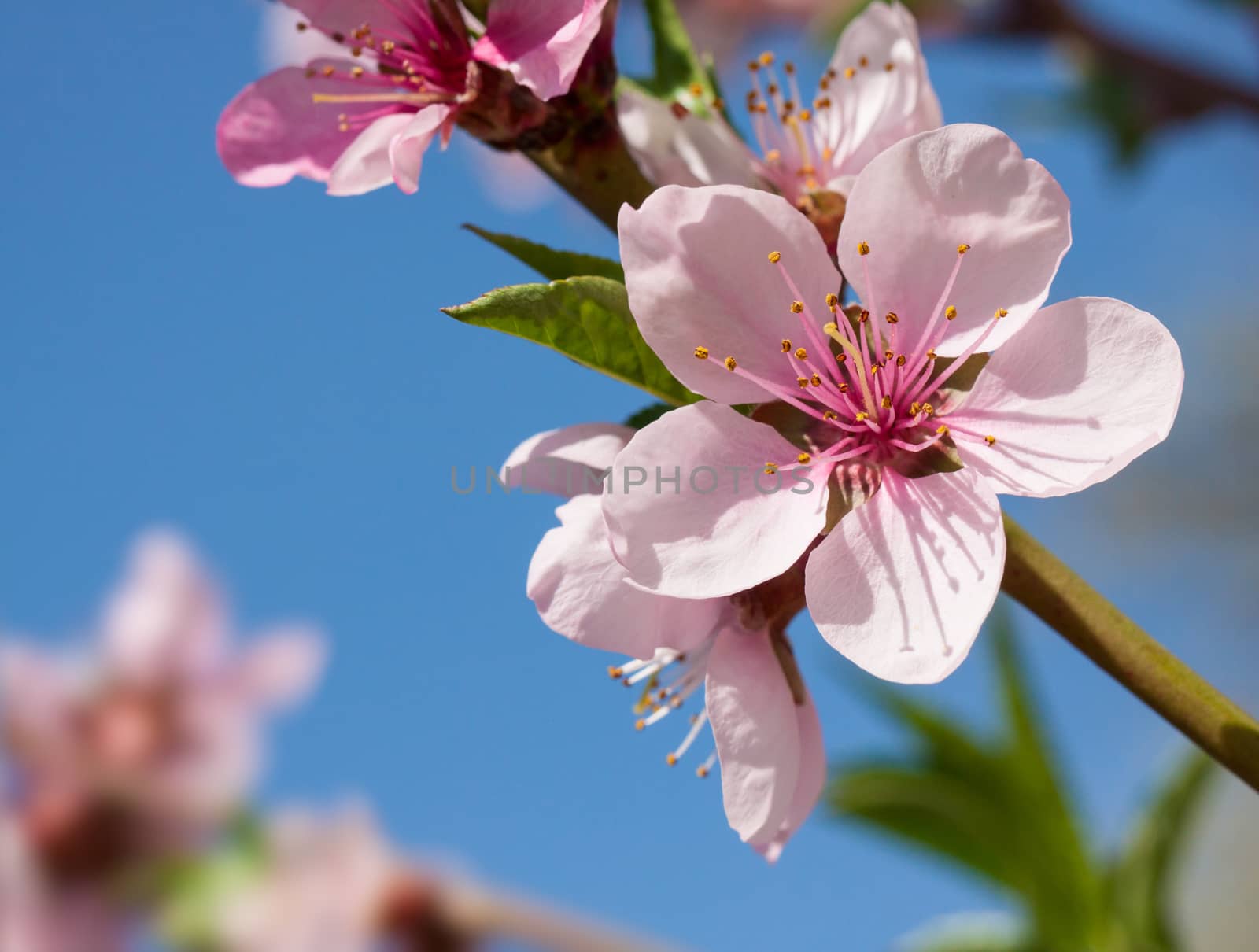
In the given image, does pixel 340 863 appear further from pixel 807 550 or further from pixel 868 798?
pixel 807 550

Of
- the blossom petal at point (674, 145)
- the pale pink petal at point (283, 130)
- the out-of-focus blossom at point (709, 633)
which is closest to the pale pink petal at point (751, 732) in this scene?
the out-of-focus blossom at point (709, 633)

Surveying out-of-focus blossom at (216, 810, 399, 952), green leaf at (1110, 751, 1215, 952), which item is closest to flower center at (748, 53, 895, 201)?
green leaf at (1110, 751, 1215, 952)

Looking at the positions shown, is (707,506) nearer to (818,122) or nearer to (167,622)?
(818,122)

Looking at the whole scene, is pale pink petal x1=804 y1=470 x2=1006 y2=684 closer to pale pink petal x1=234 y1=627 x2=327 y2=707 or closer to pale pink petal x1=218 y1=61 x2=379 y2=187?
pale pink petal x1=218 y1=61 x2=379 y2=187

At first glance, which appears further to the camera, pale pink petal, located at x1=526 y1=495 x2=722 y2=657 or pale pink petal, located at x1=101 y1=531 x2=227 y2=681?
pale pink petal, located at x1=101 y1=531 x2=227 y2=681

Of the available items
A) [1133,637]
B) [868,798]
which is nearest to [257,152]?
[1133,637]

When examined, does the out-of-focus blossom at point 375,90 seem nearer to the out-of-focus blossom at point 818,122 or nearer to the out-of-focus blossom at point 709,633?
the out-of-focus blossom at point 818,122

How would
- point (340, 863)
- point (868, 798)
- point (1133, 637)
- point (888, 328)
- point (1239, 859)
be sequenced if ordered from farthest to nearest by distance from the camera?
1. point (1239, 859)
2. point (340, 863)
3. point (868, 798)
4. point (888, 328)
5. point (1133, 637)
